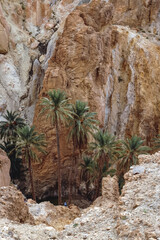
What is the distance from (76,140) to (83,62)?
33.9 feet

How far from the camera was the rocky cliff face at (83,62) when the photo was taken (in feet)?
88.1

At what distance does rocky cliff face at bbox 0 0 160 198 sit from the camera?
1057 inches

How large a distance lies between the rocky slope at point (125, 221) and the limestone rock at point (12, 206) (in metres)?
0.96

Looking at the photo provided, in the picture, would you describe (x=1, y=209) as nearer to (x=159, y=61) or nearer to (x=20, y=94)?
(x=20, y=94)

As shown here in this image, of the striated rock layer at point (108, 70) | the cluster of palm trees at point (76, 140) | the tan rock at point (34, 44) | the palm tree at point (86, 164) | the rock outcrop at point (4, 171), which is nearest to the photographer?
the rock outcrop at point (4, 171)

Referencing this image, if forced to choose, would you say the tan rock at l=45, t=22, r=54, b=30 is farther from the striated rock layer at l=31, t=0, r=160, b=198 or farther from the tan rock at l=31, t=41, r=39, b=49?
the striated rock layer at l=31, t=0, r=160, b=198

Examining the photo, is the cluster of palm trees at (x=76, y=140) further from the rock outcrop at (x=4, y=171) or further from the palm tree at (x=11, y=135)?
the rock outcrop at (x=4, y=171)

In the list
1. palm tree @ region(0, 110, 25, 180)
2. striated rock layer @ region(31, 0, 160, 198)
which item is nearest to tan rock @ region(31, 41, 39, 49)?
striated rock layer @ region(31, 0, 160, 198)

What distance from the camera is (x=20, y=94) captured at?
1166 inches

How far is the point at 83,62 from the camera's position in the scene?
27.0m

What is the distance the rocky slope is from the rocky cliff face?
18.4m

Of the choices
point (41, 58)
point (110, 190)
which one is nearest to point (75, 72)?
point (41, 58)

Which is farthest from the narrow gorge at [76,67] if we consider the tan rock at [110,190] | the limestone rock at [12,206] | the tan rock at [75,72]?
the limestone rock at [12,206]

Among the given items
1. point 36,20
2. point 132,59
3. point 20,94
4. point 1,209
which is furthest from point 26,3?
point 1,209
